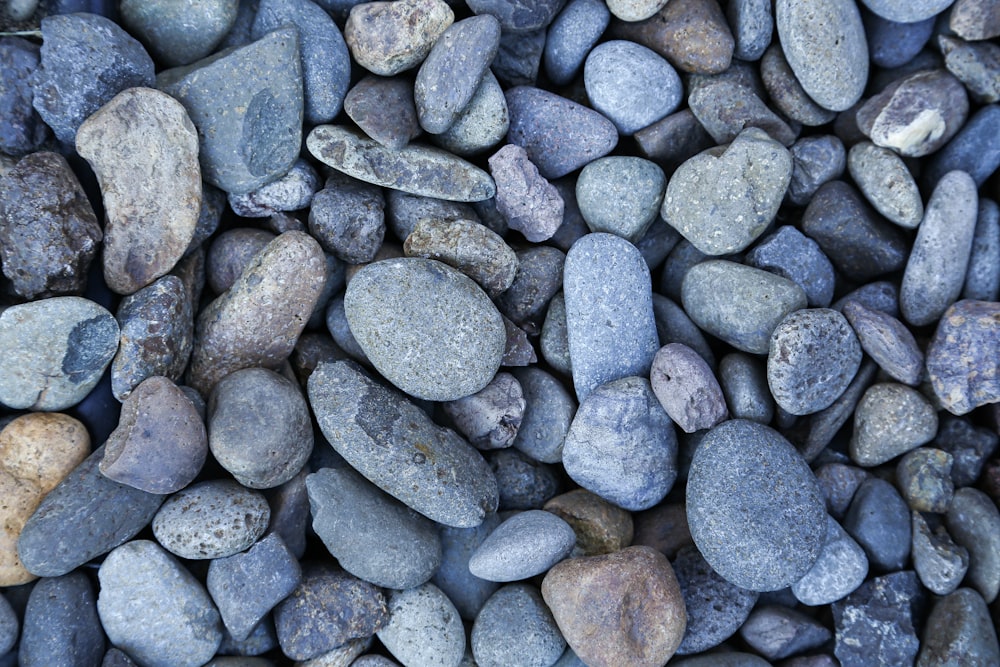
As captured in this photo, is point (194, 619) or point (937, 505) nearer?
point (194, 619)

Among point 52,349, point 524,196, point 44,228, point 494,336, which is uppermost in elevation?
point 524,196

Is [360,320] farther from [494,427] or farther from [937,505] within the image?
[937,505]

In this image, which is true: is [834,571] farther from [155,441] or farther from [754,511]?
[155,441]

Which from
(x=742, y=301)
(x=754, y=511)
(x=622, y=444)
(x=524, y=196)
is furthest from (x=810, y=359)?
(x=524, y=196)

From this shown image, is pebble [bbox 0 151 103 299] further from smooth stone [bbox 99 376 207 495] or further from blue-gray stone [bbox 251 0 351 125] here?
blue-gray stone [bbox 251 0 351 125]

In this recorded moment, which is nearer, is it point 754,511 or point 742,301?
point 754,511

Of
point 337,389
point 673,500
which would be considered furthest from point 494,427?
point 673,500
